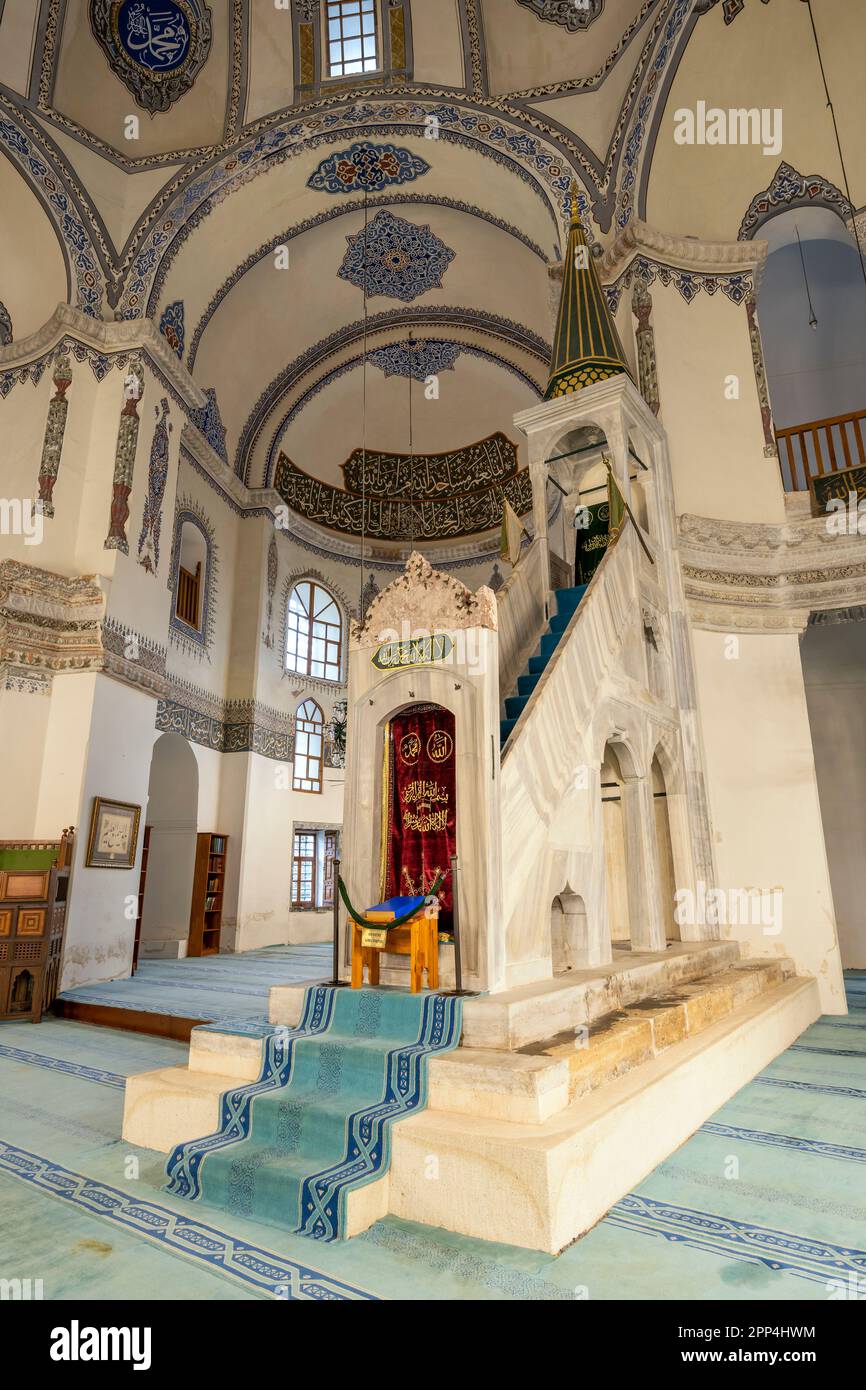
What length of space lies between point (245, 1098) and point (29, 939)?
3704 mm

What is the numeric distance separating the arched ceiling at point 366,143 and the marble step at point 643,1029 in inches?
268

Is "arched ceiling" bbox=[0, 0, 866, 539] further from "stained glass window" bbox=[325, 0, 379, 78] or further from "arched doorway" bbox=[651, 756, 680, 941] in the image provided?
"arched doorway" bbox=[651, 756, 680, 941]

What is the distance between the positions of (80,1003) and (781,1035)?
4.68 metres

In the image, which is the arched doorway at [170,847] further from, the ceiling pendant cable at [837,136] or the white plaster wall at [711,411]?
the ceiling pendant cable at [837,136]

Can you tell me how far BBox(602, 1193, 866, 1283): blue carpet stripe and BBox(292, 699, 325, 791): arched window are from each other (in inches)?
365

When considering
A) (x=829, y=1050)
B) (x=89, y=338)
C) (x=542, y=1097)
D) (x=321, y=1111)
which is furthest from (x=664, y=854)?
(x=89, y=338)

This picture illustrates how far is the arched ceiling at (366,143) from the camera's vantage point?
736cm

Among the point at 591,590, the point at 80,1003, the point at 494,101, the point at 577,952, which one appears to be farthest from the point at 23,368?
the point at 577,952

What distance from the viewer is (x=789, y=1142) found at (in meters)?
2.86

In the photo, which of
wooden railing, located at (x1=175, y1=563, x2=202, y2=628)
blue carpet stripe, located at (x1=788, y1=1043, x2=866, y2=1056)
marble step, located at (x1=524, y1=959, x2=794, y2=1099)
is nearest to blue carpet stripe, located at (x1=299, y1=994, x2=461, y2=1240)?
marble step, located at (x1=524, y1=959, x2=794, y2=1099)

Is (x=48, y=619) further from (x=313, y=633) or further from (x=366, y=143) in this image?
(x=366, y=143)

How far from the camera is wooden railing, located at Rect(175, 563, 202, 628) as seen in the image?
31.2 feet

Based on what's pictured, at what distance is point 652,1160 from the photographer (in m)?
2.61
